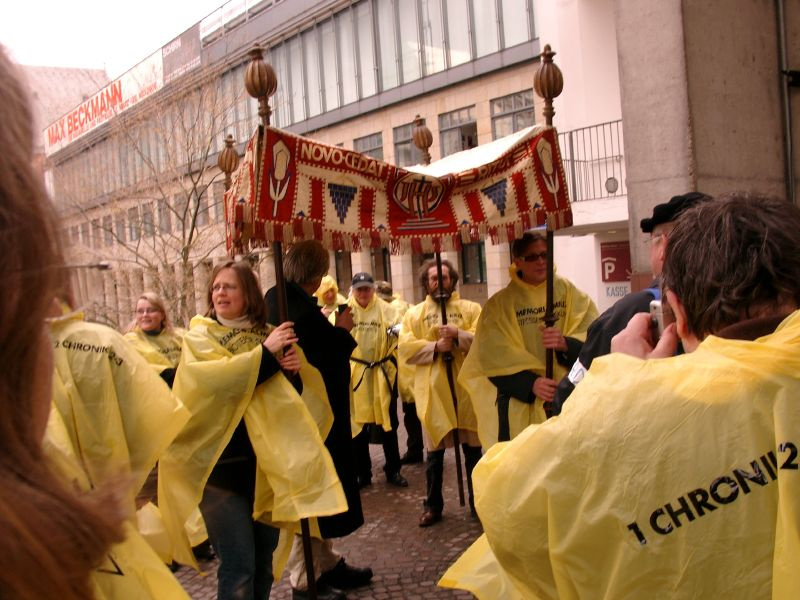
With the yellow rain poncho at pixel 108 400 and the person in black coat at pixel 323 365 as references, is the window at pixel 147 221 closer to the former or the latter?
the person in black coat at pixel 323 365

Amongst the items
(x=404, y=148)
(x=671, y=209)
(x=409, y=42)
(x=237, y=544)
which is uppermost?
(x=409, y=42)

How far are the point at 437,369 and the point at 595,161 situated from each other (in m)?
9.46

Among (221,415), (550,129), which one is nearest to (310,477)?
(221,415)

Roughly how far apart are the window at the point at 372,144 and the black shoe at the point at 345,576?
19.1 metres

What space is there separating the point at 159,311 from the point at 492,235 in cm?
310

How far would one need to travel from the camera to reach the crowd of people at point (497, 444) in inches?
31.3

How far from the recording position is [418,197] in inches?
181

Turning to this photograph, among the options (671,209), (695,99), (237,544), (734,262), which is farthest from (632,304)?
(695,99)

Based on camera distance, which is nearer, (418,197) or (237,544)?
(237,544)

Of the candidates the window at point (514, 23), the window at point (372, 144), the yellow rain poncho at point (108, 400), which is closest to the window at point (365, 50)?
the window at point (372, 144)

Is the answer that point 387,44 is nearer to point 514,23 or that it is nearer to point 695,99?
point 514,23

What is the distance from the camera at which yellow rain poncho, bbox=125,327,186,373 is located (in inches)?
233

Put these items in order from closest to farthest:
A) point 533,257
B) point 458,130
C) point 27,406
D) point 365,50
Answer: point 27,406
point 533,257
point 458,130
point 365,50

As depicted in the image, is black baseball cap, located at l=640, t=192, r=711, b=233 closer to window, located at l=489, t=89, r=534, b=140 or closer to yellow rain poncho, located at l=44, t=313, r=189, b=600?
yellow rain poncho, located at l=44, t=313, r=189, b=600
